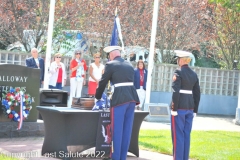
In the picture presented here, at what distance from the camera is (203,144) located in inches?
521

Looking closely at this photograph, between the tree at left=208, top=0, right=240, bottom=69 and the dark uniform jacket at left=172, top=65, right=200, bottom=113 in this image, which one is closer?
the dark uniform jacket at left=172, top=65, right=200, bottom=113

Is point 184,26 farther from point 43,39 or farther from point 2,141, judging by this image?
point 2,141

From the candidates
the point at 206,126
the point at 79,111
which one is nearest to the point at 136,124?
the point at 79,111

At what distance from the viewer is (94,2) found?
77.9 feet

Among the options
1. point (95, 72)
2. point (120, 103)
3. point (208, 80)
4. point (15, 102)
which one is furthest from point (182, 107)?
point (208, 80)

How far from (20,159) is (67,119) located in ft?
3.27

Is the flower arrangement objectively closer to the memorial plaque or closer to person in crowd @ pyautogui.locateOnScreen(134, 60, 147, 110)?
the memorial plaque

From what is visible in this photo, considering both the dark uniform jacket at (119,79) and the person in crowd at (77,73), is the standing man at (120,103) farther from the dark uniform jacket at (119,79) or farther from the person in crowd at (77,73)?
the person in crowd at (77,73)

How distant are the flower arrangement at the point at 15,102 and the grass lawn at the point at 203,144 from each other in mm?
2513

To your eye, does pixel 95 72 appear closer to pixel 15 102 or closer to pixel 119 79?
pixel 15 102

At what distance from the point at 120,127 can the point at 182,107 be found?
3.57ft

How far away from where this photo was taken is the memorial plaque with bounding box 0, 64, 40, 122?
12484 mm

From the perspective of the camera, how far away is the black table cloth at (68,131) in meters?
10.0

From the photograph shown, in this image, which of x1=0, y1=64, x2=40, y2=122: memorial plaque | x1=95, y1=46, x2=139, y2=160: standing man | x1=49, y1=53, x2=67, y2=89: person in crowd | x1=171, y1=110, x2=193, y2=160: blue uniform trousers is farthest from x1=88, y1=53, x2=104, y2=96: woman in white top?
x1=171, y1=110, x2=193, y2=160: blue uniform trousers
